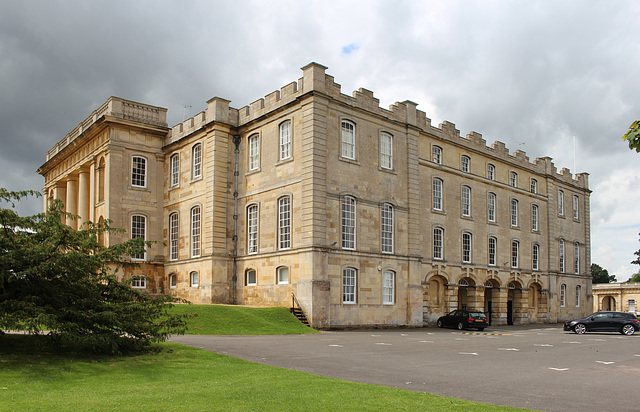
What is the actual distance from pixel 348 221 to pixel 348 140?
14.8 ft

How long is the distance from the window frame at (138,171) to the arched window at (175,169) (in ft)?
5.84

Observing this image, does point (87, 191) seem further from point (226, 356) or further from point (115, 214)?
point (226, 356)

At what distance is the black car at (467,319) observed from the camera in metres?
34.5

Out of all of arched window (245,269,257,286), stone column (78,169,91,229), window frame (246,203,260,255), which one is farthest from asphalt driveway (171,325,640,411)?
stone column (78,169,91,229)

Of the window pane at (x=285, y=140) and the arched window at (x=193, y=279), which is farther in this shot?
the arched window at (x=193, y=279)

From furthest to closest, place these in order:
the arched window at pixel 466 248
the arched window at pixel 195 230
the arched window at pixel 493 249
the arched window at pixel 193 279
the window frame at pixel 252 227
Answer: the arched window at pixel 493 249 → the arched window at pixel 466 248 → the arched window at pixel 195 230 → the arched window at pixel 193 279 → the window frame at pixel 252 227

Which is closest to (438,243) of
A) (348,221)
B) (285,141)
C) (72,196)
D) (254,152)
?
(348,221)

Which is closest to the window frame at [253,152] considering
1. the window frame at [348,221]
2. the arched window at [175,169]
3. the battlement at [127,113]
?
the window frame at [348,221]

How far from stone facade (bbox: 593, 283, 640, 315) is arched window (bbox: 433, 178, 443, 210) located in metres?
43.8

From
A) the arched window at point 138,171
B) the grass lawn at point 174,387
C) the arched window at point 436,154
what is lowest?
the grass lawn at point 174,387

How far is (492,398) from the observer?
10445 mm

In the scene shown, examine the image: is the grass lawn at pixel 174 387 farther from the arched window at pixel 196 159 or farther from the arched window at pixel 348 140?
the arched window at pixel 196 159

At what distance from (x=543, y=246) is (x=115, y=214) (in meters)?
33.5

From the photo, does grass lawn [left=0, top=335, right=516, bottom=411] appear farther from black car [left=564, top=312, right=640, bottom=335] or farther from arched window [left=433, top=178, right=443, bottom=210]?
arched window [left=433, top=178, right=443, bottom=210]
